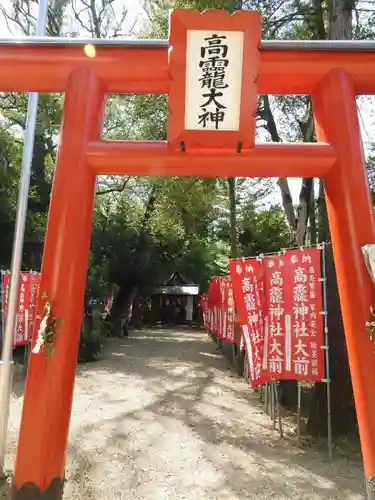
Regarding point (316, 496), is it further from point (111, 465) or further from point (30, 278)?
point (30, 278)

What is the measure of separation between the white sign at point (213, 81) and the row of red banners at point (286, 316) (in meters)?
2.63

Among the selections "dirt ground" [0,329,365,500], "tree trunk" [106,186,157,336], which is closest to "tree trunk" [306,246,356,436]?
"dirt ground" [0,329,365,500]

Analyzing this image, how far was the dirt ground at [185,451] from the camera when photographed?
4414mm

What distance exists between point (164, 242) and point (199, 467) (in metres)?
16.8

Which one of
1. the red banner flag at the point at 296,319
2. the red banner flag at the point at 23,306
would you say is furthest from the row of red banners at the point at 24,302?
the red banner flag at the point at 296,319

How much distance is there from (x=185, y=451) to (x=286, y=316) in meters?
1.94

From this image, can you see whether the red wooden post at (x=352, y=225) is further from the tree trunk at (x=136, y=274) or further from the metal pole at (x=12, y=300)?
the tree trunk at (x=136, y=274)

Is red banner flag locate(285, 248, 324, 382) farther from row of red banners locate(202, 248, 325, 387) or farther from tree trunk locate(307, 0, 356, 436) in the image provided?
tree trunk locate(307, 0, 356, 436)

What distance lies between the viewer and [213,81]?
3.42m

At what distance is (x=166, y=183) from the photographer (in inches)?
561

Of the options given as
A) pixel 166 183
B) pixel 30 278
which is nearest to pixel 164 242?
pixel 166 183

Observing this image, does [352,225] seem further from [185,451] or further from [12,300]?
[185,451]

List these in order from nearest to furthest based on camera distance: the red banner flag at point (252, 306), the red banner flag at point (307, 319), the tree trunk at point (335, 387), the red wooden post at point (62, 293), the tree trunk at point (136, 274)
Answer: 1. the red wooden post at point (62, 293)
2. the red banner flag at point (307, 319)
3. the tree trunk at point (335, 387)
4. the red banner flag at point (252, 306)
5. the tree trunk at point (136, 274)

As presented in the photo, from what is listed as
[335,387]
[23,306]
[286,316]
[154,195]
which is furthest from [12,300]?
[154,195]
